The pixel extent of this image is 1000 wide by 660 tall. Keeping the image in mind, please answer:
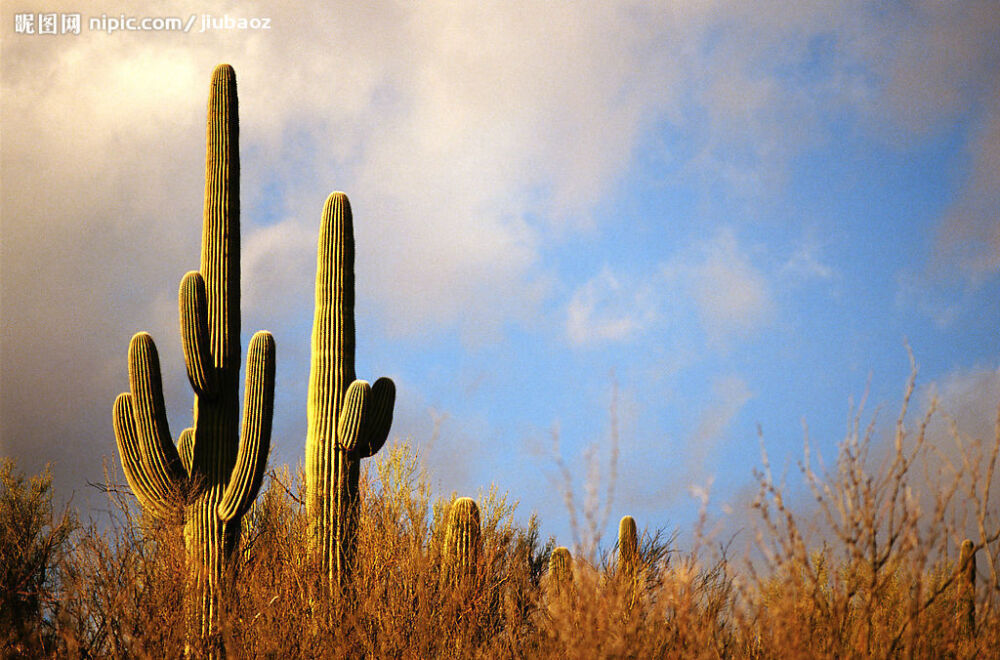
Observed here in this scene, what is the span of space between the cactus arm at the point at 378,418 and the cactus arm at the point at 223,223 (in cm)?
199

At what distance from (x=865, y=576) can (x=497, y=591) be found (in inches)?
226

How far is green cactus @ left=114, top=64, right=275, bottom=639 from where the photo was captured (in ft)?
36.4

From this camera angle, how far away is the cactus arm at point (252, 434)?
1128cm

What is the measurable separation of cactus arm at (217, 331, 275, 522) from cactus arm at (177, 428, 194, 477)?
2.63ft

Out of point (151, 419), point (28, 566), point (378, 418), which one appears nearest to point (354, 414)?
point (378, 418)

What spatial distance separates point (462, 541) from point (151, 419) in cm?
398

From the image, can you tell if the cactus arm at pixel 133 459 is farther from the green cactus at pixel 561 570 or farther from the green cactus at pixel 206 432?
the green cactus at pixel 561 570

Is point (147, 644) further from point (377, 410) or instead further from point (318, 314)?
point (318, 314)

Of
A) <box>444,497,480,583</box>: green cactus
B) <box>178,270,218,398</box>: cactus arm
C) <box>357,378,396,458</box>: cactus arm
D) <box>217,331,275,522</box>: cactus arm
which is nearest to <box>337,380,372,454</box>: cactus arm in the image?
<box>357,378,396,458</box>: cactus arm

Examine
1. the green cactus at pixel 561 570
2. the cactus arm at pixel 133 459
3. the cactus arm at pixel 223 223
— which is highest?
the cactus arm at pixel 223 223

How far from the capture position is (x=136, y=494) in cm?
1123

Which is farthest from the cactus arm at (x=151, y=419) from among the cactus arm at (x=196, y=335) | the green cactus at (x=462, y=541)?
the green cactus at (x=462, y=541)

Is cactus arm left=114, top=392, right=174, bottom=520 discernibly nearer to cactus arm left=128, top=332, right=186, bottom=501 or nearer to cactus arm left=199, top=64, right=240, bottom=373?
cactus arm left=128, top=332, right=186, bottom=501

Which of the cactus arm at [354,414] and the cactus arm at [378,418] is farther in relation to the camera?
the cactus arm at [378,418]
